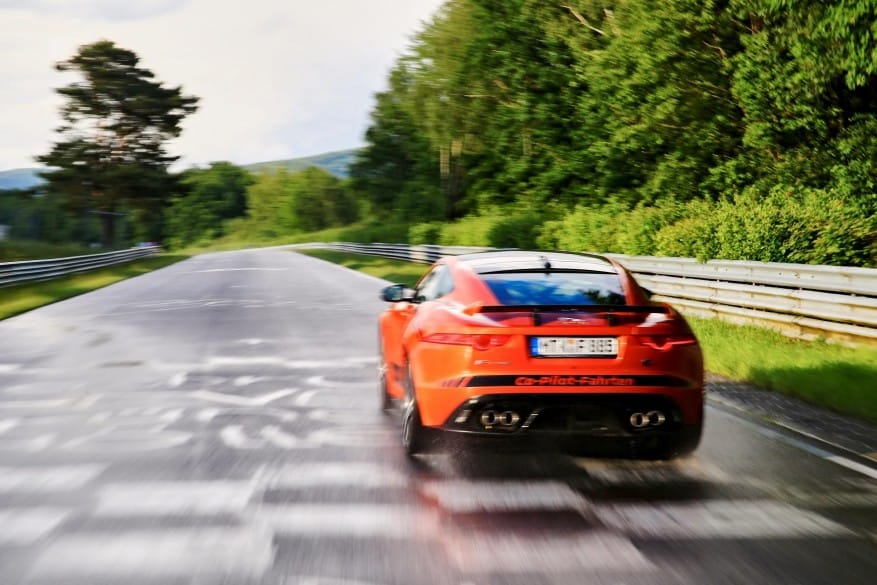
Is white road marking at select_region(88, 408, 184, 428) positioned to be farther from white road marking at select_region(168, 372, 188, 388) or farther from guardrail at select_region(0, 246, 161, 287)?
guardrail at select_region(0, 246, 161, 287)

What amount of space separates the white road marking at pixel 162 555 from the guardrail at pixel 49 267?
78.5ft

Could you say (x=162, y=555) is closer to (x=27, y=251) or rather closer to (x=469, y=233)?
(x=469, y=233)

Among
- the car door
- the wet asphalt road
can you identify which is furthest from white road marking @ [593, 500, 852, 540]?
the car door

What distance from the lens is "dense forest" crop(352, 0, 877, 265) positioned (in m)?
17.7

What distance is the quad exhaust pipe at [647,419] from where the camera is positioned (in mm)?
6039

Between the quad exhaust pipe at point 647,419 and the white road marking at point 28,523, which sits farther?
the quad exhaust pipe at point 647,419

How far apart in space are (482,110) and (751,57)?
2418 centimetres

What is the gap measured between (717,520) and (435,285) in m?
3.06

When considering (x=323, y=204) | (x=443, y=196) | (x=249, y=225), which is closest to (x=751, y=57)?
Answer: (x=443, y=196)

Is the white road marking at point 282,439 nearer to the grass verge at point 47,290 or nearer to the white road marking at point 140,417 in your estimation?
the white road marking at point 140,417

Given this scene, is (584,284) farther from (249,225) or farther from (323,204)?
(249,225)

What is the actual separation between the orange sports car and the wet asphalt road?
0.89 ft

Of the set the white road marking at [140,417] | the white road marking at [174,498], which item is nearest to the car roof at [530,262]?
the white road marking at [174,498]

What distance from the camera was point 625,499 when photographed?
5418 mm
